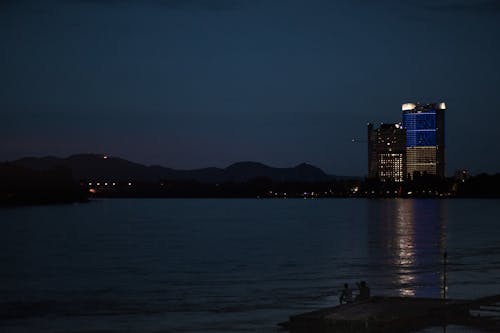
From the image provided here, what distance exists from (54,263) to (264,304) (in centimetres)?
3350

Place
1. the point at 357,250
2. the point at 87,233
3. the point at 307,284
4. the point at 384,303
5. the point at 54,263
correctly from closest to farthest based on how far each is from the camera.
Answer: the point at 384,303 < the point at 307,284 < the point at 54,263 < the point at 357,250 < the point at 87,233

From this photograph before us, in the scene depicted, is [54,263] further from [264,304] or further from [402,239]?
[402,239]

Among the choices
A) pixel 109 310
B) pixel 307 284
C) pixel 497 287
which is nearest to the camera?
pixel 109 310

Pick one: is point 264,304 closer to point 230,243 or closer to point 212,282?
point 212,282

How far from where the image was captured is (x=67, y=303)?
165ft

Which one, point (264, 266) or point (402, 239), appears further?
point (402, 239)

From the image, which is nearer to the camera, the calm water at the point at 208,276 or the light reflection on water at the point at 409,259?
the calm water at the point at 208,276

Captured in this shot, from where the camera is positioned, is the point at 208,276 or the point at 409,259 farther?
the point at 409,259

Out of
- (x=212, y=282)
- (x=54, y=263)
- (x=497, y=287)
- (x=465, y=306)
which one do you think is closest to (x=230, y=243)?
(x=54, y=263)

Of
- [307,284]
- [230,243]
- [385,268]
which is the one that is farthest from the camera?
[230,243]

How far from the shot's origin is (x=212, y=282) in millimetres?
60781

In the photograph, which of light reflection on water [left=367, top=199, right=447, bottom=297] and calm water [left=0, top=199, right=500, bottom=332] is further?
light reflection on water [left=367, top=199, right=447, bottom=297]

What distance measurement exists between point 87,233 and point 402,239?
47.2 meters

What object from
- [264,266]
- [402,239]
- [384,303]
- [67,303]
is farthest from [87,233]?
[384,303]
